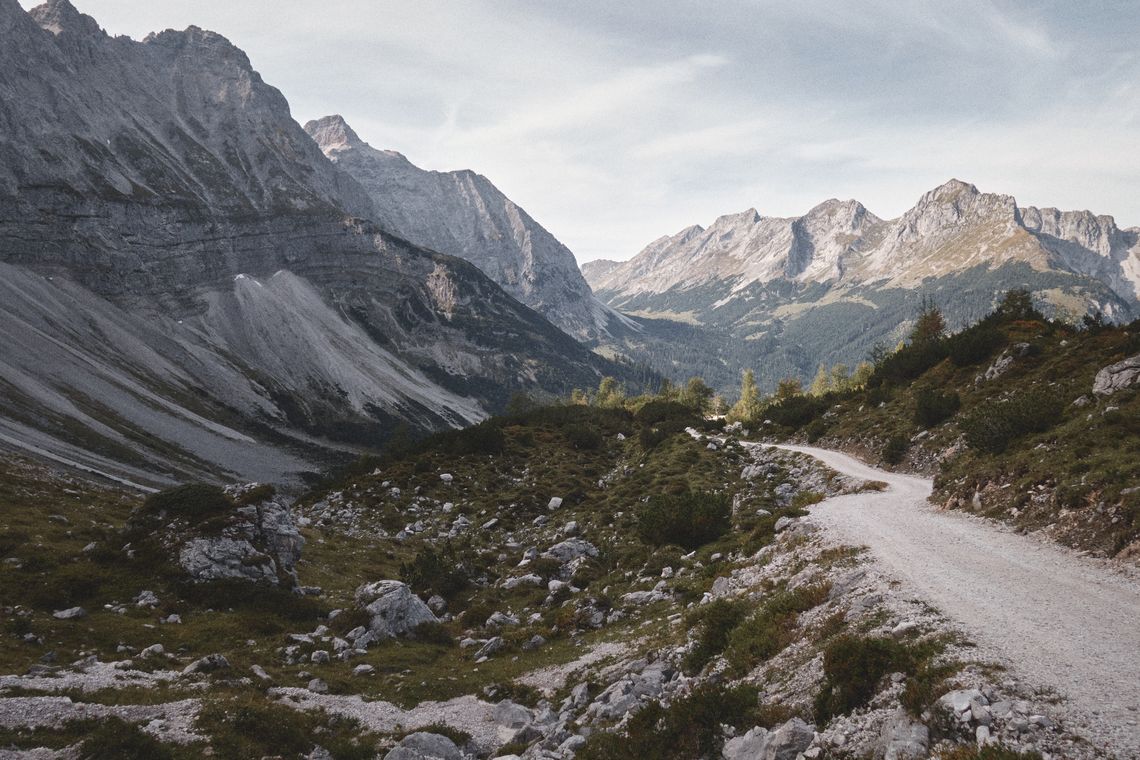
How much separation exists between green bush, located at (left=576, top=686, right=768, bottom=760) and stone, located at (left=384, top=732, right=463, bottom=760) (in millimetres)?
4352

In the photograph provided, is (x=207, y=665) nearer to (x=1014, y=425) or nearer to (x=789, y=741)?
(x=789, y=741)

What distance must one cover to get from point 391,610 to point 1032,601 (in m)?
24.7

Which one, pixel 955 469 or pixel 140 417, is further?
pixel 140 417

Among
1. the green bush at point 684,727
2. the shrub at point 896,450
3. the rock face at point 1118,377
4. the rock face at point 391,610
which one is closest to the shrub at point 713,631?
the green bush at point 684,727

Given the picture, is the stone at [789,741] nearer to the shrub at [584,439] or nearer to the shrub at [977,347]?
the shrub at [977,347]

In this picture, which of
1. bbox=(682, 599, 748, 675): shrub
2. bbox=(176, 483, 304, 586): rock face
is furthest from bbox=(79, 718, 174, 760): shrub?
bbox=(176, 483, 304, 586): rock face

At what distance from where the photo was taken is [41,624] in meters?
22.5

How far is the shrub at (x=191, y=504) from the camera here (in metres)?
32.6

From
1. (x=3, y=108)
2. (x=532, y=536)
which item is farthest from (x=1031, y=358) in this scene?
(x=3, y=108)

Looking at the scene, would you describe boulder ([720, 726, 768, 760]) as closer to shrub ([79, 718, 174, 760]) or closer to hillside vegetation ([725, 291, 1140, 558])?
shrub ([79, 718, 174, 760])

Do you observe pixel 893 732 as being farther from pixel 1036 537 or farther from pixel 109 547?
pixel 109 547

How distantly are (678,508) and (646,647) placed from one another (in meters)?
14.1

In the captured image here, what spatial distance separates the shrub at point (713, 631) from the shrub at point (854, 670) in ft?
16.2

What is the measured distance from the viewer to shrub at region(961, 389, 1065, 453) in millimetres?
30672
